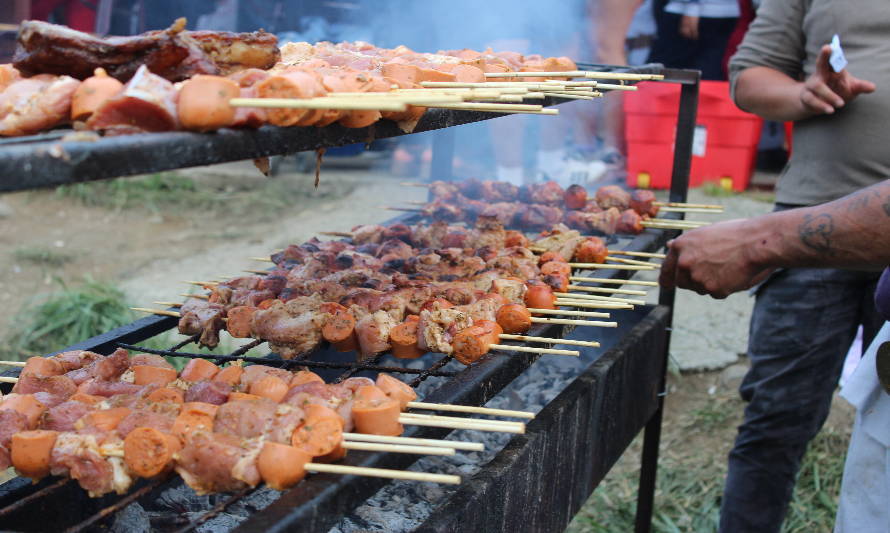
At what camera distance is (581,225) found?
4.10 m

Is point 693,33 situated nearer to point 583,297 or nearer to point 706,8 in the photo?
point 706,8

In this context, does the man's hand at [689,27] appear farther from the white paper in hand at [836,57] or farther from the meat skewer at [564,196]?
the white paper in hand at [836,57]

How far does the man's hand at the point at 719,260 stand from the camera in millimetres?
2947

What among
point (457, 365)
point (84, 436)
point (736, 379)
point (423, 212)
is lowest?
point (736, 379)

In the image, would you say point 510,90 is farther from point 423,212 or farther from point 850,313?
point 850,313

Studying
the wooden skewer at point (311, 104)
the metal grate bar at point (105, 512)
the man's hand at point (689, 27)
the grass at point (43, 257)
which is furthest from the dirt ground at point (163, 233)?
the wooden skewer at point (311, 104)

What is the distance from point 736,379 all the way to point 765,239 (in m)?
3.31

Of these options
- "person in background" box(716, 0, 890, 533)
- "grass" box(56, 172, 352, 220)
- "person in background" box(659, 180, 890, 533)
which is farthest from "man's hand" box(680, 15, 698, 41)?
"person in background" box(659, 180, 890, 533)

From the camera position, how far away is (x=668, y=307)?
4051 millimetres

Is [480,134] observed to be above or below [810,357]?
above

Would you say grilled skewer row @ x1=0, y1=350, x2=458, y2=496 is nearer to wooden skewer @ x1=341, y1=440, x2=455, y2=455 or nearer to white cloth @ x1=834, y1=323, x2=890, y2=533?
wooden skewer @ x1=341, y1=440, x2=455, y2=455

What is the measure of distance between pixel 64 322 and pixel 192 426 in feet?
15.6

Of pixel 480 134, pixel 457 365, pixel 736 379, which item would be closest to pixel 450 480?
pixel 457 365

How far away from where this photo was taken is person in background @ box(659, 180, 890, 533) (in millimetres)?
2654
